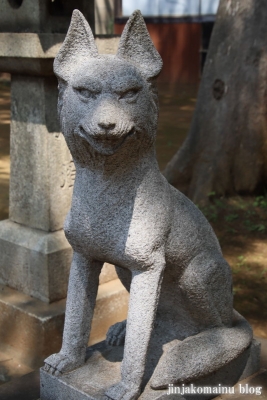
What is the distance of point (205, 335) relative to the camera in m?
2.89

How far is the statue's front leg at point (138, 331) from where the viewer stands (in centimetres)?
258

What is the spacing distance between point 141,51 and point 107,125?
403 mm

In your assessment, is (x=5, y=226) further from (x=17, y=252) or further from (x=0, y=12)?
(x=0, y=12)

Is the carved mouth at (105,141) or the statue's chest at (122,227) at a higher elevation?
the carved mouth at (105,141)

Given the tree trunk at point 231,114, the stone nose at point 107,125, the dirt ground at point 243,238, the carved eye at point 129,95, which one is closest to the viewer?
the stone nose at point 107,125

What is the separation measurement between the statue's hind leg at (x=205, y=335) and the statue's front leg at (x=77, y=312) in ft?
1.25

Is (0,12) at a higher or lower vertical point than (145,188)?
higher

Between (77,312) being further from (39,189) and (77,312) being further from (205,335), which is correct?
(39,189)

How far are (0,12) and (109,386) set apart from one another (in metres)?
2.77

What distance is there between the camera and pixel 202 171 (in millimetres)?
6883

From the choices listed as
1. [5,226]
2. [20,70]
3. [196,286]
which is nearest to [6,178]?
[5,226]

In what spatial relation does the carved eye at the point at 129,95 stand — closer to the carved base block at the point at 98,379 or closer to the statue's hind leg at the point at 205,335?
the statue's hind leg at the point at 205,335

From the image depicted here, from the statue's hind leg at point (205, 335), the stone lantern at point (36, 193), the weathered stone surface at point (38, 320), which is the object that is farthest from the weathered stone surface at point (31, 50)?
the statue's hind leg at point (205, 335)

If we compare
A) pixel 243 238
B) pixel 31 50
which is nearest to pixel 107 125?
pixel 31 50
